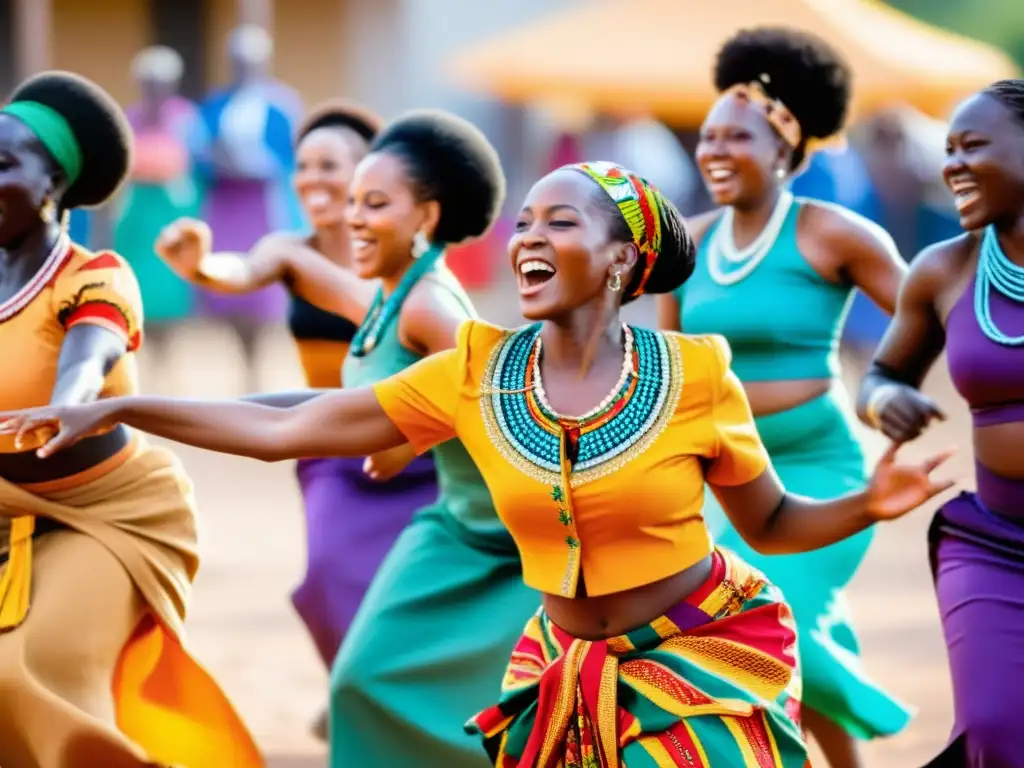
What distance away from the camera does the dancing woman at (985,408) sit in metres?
4.29

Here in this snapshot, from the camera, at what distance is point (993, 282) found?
4.51 metres

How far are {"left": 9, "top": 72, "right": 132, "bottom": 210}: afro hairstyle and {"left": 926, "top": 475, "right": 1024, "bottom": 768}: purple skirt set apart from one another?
2442mm

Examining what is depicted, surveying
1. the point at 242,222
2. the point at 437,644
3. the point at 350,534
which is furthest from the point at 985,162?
the point at 242,222

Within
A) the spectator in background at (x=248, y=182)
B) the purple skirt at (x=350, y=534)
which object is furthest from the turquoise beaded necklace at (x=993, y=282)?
the spectator in background at (x=248, y=182)

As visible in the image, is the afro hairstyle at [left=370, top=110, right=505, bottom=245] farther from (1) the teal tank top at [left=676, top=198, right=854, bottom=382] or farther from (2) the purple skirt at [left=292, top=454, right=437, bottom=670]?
(2) the purple skirt at [left=292, top=454, right=437, bottom=670]

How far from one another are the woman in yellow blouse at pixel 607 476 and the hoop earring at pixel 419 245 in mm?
1600

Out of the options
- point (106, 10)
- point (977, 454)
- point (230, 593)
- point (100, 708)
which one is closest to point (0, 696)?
point (100, 708)

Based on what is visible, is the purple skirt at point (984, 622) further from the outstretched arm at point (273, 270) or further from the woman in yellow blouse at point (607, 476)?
the outstretched arm at point (273, 270)

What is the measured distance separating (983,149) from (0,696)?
266 centimetres

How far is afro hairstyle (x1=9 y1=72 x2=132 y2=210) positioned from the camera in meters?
5.30

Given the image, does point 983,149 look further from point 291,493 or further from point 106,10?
point 106,10

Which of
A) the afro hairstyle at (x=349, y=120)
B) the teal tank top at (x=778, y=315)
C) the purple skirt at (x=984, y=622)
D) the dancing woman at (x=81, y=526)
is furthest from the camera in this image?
the afro hairstyle at (x=349, y=120)

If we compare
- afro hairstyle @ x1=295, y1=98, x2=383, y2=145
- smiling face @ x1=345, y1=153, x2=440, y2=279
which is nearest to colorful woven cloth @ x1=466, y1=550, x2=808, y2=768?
smiling face @ x1=345, y1=153, x2=440, y2=279

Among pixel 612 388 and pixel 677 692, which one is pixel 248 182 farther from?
pixel 677 692
